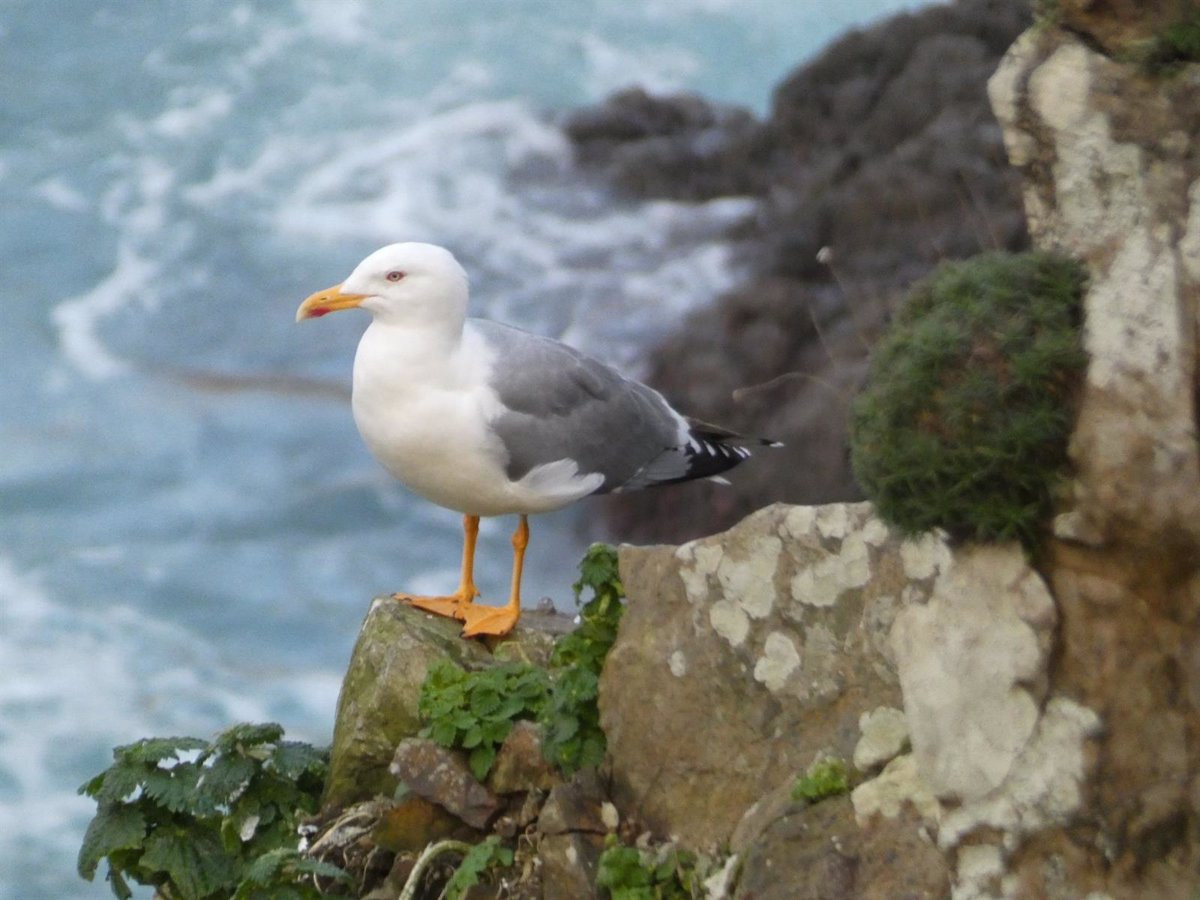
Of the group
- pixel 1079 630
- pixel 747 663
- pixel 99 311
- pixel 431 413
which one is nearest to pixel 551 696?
pixel 747 663

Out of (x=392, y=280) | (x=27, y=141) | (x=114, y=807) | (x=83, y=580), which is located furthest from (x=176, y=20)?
(x=114, y=807)

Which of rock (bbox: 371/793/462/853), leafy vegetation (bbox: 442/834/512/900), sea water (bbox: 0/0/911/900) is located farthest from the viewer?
sea water (bbox: 0/0/911/900)

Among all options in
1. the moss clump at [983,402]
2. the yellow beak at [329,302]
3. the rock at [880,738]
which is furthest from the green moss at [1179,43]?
the yellow beak at [329,302]

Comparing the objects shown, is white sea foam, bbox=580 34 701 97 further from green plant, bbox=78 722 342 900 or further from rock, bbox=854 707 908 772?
rock, bbox=854 707 908 772

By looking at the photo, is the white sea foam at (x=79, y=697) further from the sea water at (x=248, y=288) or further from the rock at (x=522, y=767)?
the rock at (x=522, y=767)

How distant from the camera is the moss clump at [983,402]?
2875mm

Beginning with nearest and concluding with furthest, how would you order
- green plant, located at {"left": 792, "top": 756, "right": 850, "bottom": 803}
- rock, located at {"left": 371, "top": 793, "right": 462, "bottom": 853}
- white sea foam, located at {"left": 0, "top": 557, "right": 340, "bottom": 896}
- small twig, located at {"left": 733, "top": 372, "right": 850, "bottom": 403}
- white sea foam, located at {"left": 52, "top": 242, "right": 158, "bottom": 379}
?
green plant, located at {"left": 792, "top": 756, "right": 850, "bottom": 803}, rock, located at {"left": 371, "top": 793, "right": 462, "bottom": 853}, small twig, located at {"left": 733, "top": 372, "right": 850, "bottom": 403}, white sea foam, located at {"left": 0, "top": 557, "right": 340, "bottom": 896}, white sea foam, located at {"left": 52, "top": 242, "right": 158, "bottom": 379}

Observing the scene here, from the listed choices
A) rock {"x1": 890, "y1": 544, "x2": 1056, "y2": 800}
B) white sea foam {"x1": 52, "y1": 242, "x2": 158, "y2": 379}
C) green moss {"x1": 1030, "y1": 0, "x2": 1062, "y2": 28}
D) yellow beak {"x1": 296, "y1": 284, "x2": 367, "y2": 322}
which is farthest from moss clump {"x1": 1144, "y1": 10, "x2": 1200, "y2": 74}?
white sea foam {"x1": 52, "y1": 242, "x2": 158, "y2": 379}

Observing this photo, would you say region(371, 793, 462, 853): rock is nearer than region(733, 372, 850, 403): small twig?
Yes

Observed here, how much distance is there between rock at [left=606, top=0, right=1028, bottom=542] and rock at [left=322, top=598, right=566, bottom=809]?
12.3 ft

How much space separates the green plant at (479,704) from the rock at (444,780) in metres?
0.03

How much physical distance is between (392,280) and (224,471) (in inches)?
259

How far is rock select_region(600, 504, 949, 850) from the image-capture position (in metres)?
3.91

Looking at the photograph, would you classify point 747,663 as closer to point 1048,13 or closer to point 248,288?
point 1048,13
